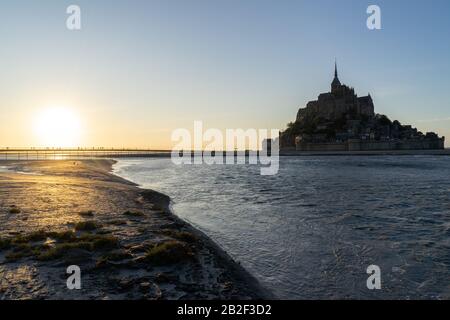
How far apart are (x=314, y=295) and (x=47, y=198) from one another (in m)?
18.4

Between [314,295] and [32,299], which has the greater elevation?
[32,299]

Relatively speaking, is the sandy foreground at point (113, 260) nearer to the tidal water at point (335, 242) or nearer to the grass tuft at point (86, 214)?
the grass tuft at point (86, 214)

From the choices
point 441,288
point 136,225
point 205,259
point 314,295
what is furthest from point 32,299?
point 441,288

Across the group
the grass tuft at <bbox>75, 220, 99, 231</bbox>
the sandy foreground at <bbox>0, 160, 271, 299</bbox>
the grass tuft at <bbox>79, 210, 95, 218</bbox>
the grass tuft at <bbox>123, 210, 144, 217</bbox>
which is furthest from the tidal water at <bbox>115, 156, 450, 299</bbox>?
the grass tuft at <bbox>79, 210, 95, 218</bbox>

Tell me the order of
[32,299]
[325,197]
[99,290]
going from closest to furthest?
[32,299] < [99,290] < [325,197]

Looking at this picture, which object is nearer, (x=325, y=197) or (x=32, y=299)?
(x=32, y=299)

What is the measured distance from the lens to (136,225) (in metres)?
14.5

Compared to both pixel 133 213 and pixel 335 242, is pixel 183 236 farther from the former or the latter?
pixel 335 242

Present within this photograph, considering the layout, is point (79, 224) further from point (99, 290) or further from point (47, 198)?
point (47, 198)

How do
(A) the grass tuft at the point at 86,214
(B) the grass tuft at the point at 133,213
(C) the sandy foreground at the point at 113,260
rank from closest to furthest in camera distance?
(C) the sandy foreground at the point at 113,260 → (A) the grass tuft at the point at 86,214 → (B) the grass tuft at the point at 133,213

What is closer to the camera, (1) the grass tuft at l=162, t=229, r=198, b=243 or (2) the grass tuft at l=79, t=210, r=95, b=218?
(1) the grass tuft at l=162, t=229, r=198, b=243

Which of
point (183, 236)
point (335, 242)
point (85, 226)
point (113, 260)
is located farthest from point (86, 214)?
point (335, 242)

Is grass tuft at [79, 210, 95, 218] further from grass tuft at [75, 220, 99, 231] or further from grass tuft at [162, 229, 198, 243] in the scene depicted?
grass tuft at [162, 229, 198, 243]

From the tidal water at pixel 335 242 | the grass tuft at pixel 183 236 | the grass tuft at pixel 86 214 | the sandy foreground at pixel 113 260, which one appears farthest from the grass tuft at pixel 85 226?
the tidal water at pixel 335 242
